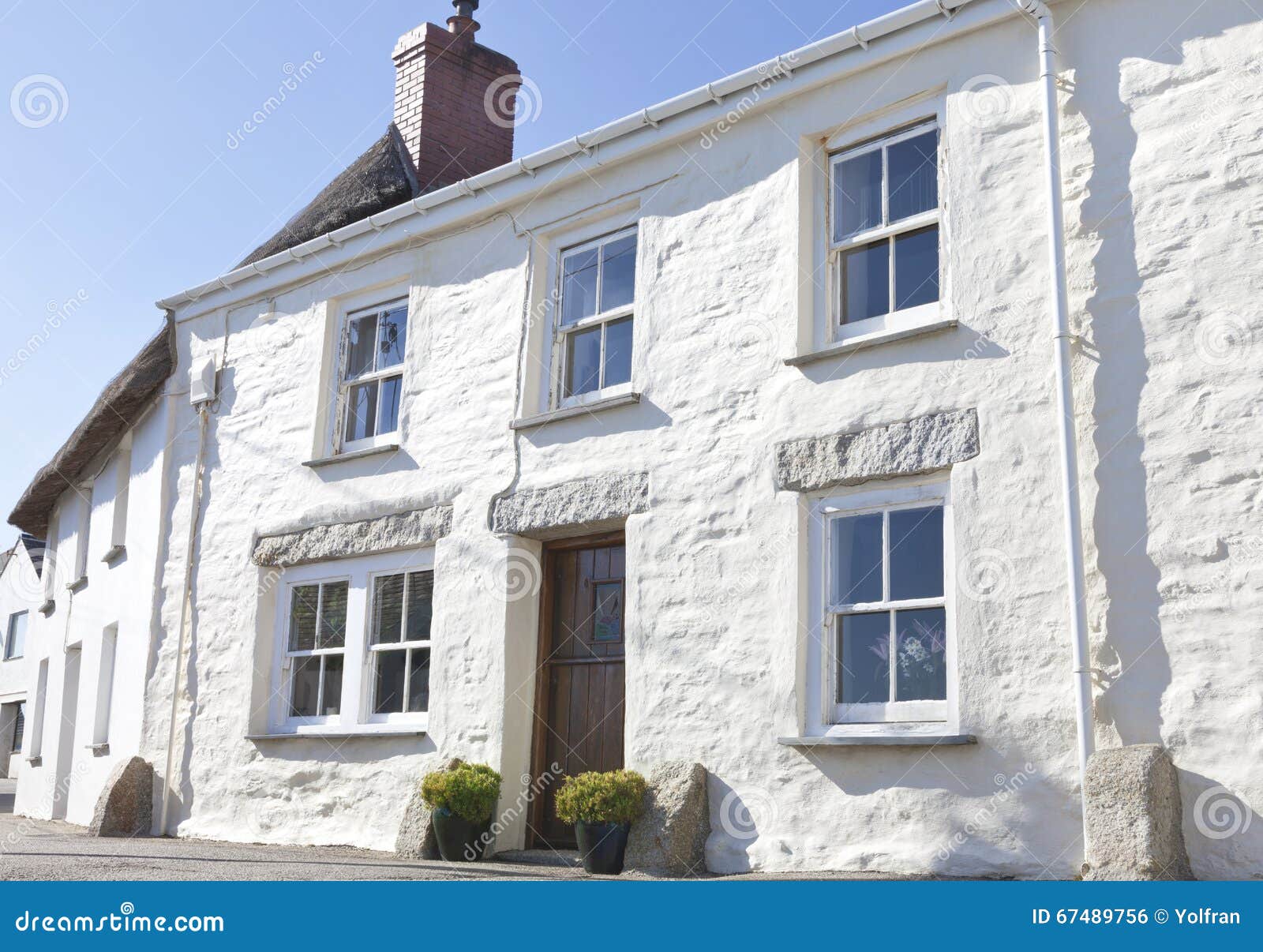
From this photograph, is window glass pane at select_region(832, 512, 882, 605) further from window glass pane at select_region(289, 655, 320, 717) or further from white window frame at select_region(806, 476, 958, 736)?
window glass pane at select_region(289, 655, 320, 717)

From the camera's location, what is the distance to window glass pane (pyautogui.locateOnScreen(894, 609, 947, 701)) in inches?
304

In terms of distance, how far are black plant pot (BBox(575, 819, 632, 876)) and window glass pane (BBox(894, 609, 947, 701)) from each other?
6.29ft

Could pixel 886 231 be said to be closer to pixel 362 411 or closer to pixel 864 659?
pixel 864 659

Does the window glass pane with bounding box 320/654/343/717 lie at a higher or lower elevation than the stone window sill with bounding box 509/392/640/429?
lower

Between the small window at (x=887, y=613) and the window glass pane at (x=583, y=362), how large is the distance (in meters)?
2.61

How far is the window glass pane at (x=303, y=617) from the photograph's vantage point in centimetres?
1152

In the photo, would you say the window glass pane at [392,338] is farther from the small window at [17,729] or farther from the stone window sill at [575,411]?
the small window at [17,729]

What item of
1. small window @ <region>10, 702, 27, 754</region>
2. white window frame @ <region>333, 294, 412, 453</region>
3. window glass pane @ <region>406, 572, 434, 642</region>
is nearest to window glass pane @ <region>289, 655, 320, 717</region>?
window glass pane @ <region>406, 572, 434, 642</region>

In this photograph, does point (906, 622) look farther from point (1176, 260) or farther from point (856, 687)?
point (1176, 260)

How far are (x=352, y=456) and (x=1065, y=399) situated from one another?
6.21 meters

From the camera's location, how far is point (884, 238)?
862cm

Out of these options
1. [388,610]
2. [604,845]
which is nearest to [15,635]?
[388,610]

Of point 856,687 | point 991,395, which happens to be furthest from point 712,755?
point 991,395

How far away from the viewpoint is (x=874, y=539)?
8156mm
